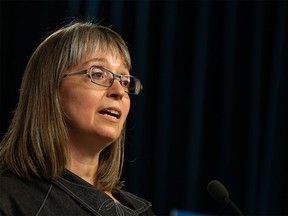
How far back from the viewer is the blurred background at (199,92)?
2455 millimetres

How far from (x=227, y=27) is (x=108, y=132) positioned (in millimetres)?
1521

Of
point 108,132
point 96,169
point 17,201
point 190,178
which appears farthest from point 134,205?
point 190,178

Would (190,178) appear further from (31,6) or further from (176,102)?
(31,6)

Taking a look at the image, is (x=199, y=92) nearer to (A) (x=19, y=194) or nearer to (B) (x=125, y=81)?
(B) (x=125, y=81)

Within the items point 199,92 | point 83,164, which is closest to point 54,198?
point 83,164

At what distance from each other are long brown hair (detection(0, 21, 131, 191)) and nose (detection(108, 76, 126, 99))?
0.10m

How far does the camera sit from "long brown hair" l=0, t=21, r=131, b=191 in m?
1.19

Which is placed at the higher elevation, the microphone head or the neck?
the neck

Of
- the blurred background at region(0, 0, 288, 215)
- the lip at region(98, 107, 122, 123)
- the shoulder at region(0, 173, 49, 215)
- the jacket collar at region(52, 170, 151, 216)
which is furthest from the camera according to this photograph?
the blurred background at region(0, 0, 288, 215)

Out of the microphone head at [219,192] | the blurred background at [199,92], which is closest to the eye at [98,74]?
the microphone head at [219,192]

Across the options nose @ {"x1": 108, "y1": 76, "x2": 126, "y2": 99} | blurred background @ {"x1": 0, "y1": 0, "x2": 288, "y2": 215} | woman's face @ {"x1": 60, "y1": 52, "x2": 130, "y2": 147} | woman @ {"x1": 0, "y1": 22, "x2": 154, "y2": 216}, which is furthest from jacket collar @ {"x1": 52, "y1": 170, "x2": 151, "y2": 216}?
blurred background @ {"x1": 0, "y1": 0, "x2": 288, "y2": 215}

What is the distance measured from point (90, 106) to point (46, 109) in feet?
0.36

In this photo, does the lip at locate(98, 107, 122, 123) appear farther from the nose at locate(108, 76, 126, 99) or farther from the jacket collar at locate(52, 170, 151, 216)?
the jacket collar at locate(52, 170, 151, 216)

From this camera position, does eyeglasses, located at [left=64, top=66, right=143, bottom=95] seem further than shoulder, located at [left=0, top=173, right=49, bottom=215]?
Yes
